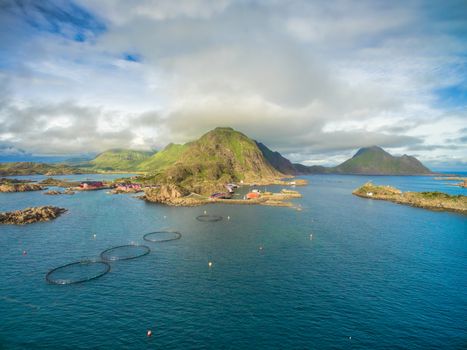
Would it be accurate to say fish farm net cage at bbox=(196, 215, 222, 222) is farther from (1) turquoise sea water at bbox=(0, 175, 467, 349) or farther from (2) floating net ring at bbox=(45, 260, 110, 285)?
(2) floating net ring at bbox=(45, 260, 110, 285)

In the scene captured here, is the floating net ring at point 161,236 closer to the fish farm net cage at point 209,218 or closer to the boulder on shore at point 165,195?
the fish farm net cage at point 209,218

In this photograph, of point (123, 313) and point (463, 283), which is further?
point (463, 283)

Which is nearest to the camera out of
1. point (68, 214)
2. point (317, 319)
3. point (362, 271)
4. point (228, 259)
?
point (317, 319)

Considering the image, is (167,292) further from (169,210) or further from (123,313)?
(169,210)

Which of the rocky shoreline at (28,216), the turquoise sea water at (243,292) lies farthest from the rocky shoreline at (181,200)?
the turquoise sea water at (243,292)

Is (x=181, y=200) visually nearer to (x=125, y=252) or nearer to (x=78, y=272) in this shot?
(x=125, y=252)

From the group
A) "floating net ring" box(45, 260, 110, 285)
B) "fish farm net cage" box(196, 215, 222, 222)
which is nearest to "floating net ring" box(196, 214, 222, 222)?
"fish farm net cage" box(196, 215, 222, 222)

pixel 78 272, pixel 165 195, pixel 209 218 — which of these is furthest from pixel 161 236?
pixel 165 195

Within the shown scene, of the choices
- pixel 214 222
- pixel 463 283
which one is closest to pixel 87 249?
pixel 214 222
